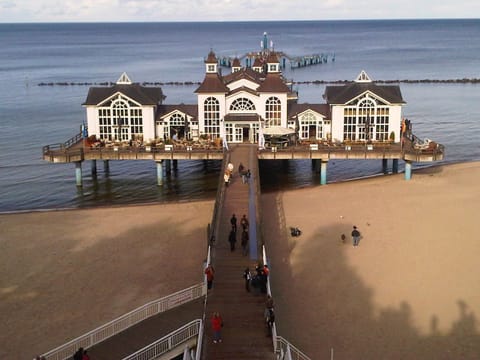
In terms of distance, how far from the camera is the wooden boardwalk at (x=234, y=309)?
17000 mm

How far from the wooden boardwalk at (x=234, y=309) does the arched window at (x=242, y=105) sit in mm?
17500

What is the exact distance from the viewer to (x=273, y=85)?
141 ft

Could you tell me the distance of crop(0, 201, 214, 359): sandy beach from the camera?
858 inches

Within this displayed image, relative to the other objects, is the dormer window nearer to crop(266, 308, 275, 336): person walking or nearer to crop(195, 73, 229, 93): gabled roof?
crop(195, 73, 229, 93): gabled roof

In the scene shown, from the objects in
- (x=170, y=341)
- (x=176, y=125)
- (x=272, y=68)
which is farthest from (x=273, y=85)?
(x=170, y=341)

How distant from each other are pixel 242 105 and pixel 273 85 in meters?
2.43

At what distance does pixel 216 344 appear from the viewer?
1730 cm

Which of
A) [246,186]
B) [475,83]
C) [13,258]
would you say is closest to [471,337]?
[246,186]

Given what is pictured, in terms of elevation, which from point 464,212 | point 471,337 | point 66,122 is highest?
point 66,122

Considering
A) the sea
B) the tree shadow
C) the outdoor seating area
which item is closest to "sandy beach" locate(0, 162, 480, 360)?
the tree shadow

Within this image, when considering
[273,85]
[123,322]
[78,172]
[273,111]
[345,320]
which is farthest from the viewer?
[273,111]

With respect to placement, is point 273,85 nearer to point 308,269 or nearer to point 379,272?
point 308,269

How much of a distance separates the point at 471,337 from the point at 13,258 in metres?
18.3

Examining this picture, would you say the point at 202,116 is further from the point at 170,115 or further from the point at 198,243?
the point at 198,243
